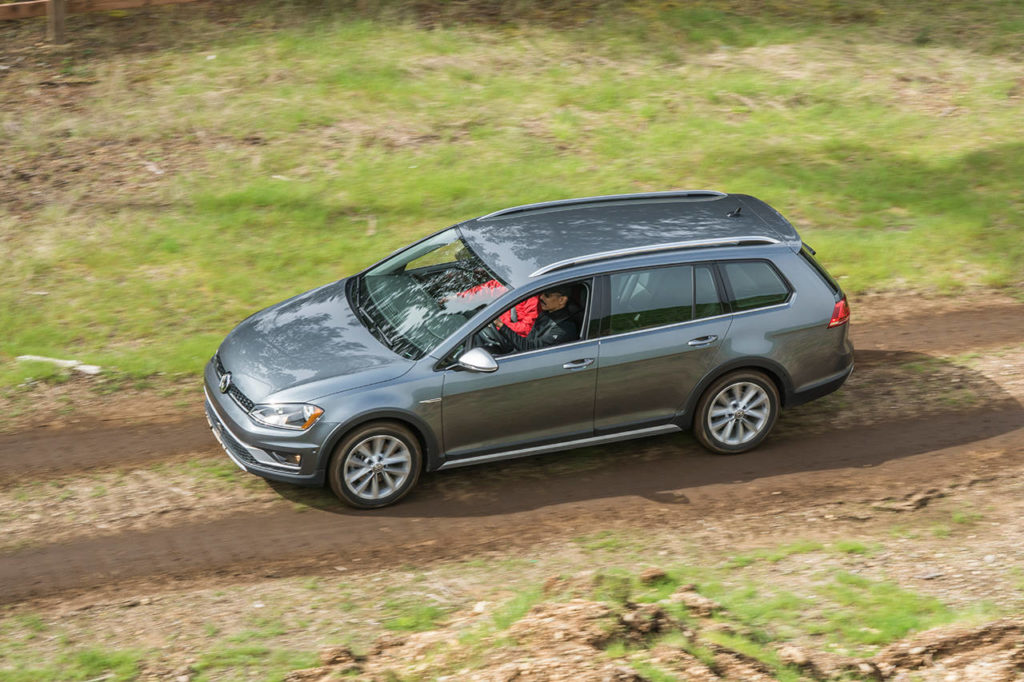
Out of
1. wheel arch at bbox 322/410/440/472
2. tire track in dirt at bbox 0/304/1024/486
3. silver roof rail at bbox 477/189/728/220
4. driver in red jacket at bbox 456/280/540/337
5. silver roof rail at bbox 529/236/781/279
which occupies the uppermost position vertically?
silver roof rail at bbox 477/189/728/220

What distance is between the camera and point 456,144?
14.6 metres

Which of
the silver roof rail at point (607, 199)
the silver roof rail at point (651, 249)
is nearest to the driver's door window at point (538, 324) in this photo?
the silver roof rail at point (651, 249)

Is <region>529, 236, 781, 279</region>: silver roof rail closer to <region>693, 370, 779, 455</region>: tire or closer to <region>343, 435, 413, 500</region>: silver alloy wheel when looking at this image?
<region>693, 370, 779, 455</region>: tire

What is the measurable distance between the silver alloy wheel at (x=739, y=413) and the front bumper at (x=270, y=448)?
10.3 feet

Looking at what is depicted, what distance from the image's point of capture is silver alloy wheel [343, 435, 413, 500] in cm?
806

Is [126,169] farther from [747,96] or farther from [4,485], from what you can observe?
[747,96]

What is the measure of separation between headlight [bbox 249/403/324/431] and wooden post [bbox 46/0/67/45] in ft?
34.5

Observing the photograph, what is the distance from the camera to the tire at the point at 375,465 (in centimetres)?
799

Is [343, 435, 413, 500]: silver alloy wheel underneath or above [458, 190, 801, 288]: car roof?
underneath

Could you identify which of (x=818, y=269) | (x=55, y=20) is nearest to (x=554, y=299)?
(x=818, y=269)

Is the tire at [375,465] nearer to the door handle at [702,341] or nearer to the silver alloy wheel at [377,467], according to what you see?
the silver alloy wheel at [377,467]

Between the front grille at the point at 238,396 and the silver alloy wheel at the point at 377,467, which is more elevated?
the front grille at the point at 238,396

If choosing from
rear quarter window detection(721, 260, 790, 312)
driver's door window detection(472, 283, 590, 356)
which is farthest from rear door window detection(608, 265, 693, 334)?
rear quarter window detection(721, 260, 790, 312)

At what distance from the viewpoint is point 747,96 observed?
16.0 m
